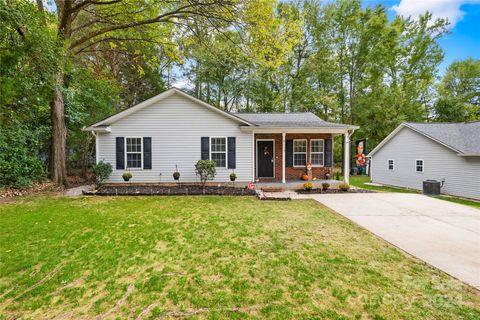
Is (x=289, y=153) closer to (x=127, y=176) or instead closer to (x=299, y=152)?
(x=299, y=152)

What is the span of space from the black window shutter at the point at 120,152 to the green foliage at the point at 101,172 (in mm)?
537

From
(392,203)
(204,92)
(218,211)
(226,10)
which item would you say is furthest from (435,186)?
(204,92)

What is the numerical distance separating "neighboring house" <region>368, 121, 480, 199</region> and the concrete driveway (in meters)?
4.43

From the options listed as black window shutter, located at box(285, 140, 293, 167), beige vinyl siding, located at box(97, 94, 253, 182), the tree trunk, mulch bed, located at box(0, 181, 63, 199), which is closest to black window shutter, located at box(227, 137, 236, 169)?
beige vinyl siding, located at box(97, 94, 253, 182)

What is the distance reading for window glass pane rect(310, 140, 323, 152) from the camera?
11.6 meters

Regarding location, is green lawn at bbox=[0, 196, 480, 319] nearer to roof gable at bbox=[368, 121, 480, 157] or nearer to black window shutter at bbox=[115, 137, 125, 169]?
black window shutter at bbox=[115, 137, 125, 169]

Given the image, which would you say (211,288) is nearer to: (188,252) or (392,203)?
(188,252)

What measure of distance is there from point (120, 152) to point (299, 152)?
8947 mm

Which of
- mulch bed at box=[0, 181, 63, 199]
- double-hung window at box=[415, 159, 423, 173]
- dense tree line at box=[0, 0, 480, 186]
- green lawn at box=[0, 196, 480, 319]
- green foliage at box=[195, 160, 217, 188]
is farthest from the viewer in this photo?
double-hung window at box=[415, 159, 423, 173]

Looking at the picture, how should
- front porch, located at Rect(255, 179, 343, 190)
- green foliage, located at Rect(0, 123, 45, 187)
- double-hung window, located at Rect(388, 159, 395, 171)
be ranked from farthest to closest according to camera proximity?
double-hung window, located at Rect(388, 159, 395, 171), front porch, located at Rect(255, 179, 343, 190), green foliage, located at Rect(0, 123, 45, 187)

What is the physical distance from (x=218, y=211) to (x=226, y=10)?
7262 millimetres

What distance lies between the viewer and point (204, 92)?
74.9ft

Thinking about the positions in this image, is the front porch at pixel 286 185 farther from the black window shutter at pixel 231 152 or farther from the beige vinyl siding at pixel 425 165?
the beige vinyl siding at pixel 425 165

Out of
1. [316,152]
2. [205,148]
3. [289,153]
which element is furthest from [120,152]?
[316,152]
